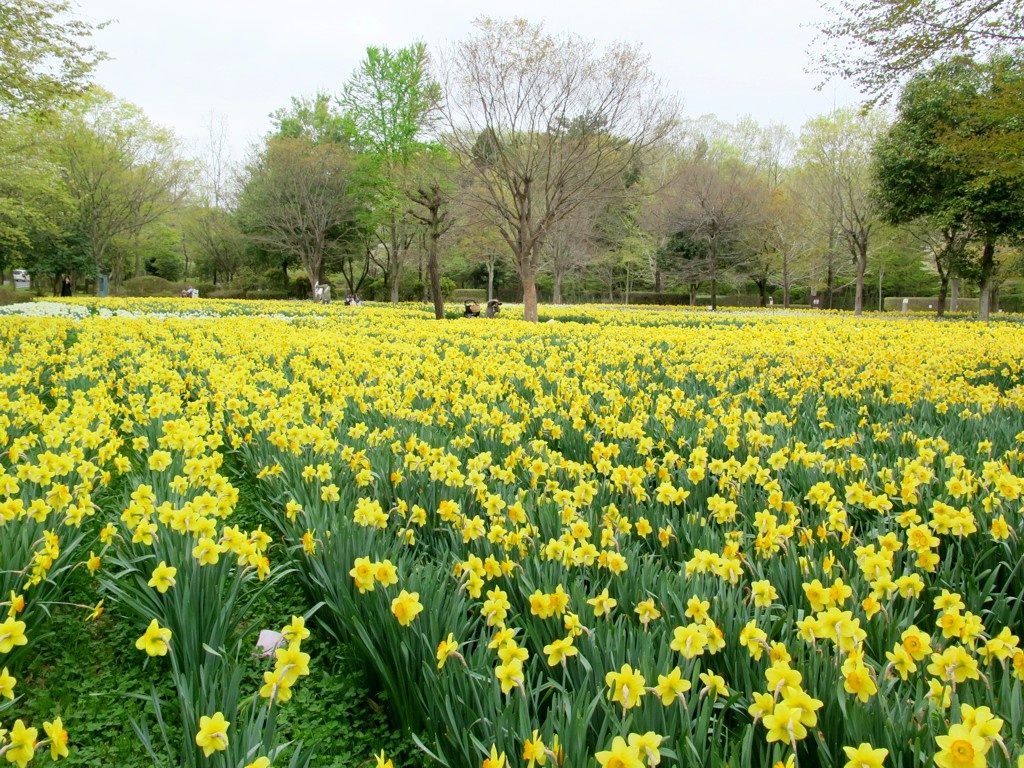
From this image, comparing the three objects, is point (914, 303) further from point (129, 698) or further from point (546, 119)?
point (129, 698)

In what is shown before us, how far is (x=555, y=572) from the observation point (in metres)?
2.06

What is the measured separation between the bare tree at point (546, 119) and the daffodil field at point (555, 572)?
14.7 meters

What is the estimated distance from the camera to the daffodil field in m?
1.36

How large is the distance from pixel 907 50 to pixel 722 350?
182 inches

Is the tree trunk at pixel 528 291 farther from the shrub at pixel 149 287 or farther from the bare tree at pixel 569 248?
the shrub at pixel 149 287

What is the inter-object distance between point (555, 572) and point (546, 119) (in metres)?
17.9

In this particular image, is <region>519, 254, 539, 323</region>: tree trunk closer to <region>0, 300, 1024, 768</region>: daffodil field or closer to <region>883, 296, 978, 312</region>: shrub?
<region>0, 300, 1024, 768</region>: daffodil field

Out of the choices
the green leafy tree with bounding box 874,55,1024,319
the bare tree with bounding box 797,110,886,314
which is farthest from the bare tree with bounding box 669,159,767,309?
the green leafy tree with bounding box 874,55,1024,319

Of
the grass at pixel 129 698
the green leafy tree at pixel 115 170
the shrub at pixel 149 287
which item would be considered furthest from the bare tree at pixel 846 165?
the shrub at pixel 149 287

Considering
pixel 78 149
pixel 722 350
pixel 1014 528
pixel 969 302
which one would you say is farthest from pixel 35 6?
pixel 969 302

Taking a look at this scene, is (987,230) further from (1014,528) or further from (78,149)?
(78,149)

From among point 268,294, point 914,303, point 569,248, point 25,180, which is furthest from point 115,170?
point 914,303

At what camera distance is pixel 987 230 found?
68.9ft

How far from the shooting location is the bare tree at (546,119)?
17.1 m
